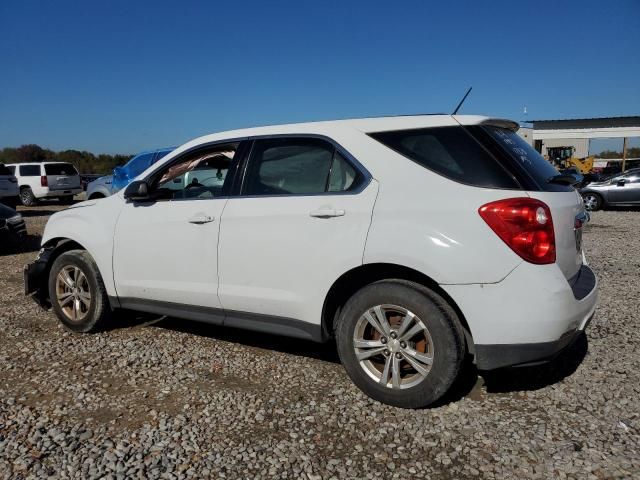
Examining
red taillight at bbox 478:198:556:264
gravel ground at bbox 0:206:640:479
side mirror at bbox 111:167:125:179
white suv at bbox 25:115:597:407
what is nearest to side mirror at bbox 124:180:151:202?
white suv at bbox 25:115:597:407

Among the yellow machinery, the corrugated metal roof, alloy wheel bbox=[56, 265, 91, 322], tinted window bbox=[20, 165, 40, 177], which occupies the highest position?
the corrugated metal roof

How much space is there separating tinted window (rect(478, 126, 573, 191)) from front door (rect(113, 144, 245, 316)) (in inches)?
74.4

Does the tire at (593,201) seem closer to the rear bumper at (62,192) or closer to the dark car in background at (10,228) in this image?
the dark car in background at (10,228)

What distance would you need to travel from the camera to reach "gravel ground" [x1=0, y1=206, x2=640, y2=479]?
8.56 feet

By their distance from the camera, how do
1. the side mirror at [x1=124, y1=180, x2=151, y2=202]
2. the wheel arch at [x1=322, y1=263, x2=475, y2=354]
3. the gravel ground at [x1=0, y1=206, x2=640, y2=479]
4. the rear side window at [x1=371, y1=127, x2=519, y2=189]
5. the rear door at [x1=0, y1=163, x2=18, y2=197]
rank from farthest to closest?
the rear door at [x1=0, y1=163, x2=18, y2=197], the side mirror at [x1=124, y1=180, x2=151, y2=202], the wheel arch at [x1=322, y1=263, x2=475, y2=354], the rear side window at [x1=371, y1=127, x2=519, y2=189], the gravel ground at [x1=0, y1=206, x2=640, y2=479]

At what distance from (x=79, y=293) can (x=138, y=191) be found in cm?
123

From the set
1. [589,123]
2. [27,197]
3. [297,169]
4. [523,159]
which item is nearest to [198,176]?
[297,169]

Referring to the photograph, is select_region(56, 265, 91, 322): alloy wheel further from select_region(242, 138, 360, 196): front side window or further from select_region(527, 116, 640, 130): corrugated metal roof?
select_region(527, 116, 640, 130): corrugated metal roof

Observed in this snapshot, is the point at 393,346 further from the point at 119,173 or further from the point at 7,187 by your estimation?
the point at 7,187

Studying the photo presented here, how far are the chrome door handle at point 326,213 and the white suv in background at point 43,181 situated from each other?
20.2 m

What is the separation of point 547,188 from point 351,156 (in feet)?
3.89

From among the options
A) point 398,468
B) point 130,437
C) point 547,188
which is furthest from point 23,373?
point 547,188

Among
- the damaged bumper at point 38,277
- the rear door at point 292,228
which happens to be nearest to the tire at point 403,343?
the rear door at point 292,228

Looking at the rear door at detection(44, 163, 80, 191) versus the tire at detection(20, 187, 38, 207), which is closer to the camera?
the rear door at detection(44, 163, 80, 191)
